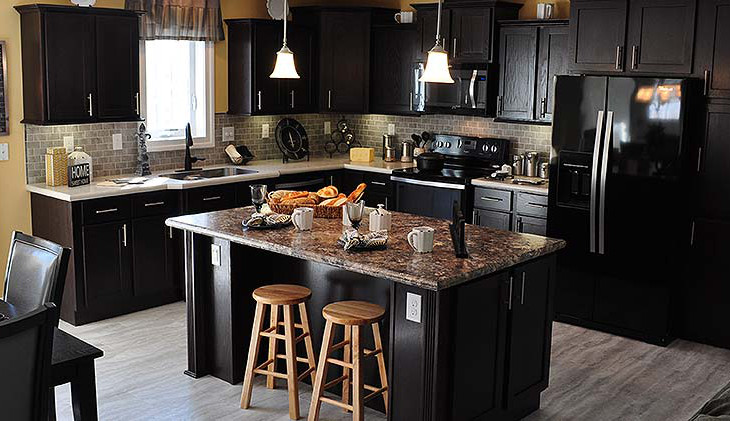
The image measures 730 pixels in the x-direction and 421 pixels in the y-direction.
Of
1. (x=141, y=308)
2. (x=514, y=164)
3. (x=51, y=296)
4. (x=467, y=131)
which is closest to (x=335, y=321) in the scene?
(x=51, y=296)

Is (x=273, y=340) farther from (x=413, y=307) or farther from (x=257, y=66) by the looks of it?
(x=257, y=66)

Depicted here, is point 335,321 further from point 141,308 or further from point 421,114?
point 421,114

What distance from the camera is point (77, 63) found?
602cm

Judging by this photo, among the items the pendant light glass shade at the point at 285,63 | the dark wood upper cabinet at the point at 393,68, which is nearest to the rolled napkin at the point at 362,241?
the pendant light glass shade at the point at 285,63

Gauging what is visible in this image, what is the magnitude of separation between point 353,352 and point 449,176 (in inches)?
128

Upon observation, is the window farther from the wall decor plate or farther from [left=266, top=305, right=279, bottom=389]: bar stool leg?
[left=266, top=305, right=279, bottom=389]: bar stool leg

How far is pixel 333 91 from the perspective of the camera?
8.05m

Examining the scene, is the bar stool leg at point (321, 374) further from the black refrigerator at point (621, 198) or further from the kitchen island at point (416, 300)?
the black refrigerator at point (621, 198)

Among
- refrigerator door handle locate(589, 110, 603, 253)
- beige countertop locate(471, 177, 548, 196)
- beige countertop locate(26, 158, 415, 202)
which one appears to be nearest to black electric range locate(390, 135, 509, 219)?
beige countertop locate(471, 177, 548, 196)

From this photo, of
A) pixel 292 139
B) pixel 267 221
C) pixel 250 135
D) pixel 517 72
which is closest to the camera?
pixel 267 221

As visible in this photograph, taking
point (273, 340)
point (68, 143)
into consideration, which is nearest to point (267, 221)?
point (273, 340)

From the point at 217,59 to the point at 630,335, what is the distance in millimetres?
4156

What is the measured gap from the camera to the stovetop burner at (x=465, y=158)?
7.32m

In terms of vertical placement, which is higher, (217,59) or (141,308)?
(217,59)
